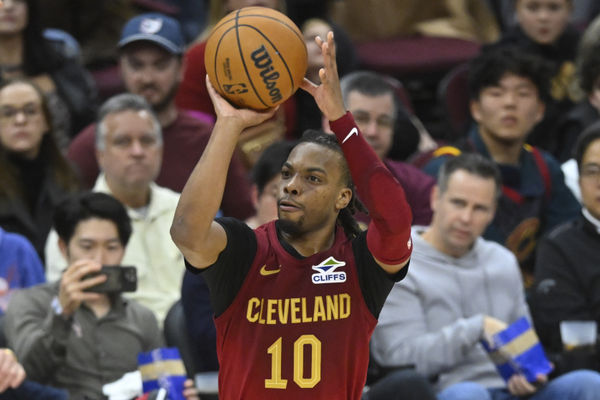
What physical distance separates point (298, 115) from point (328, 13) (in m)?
1.42

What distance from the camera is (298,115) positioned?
8.03 m

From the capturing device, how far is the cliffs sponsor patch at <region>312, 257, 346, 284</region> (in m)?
4.32

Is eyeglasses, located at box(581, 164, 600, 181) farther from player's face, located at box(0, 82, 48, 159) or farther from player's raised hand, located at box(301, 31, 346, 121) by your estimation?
player's face, located at box(0, 82, 48, 159)

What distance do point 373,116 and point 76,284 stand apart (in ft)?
7.32

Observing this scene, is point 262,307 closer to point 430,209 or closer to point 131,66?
point 430,209

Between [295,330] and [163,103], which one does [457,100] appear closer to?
[163,103]

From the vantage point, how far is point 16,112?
6875mm

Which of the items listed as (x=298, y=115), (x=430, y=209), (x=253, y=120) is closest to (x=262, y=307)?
(x=253, y=120)

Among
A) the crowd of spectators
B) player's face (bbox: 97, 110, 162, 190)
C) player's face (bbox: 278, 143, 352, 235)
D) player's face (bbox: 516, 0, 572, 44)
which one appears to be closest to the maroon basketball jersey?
player's face (bbox: 278, 143, 352, 235)

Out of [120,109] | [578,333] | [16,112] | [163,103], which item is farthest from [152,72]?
[578,333]

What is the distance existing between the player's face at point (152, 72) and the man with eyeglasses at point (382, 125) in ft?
3.81

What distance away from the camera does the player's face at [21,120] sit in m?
6.85

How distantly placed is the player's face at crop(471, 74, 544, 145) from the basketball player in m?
3.11

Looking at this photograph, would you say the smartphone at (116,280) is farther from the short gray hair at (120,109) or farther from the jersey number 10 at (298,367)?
the jersey number 10 at (298,367)
